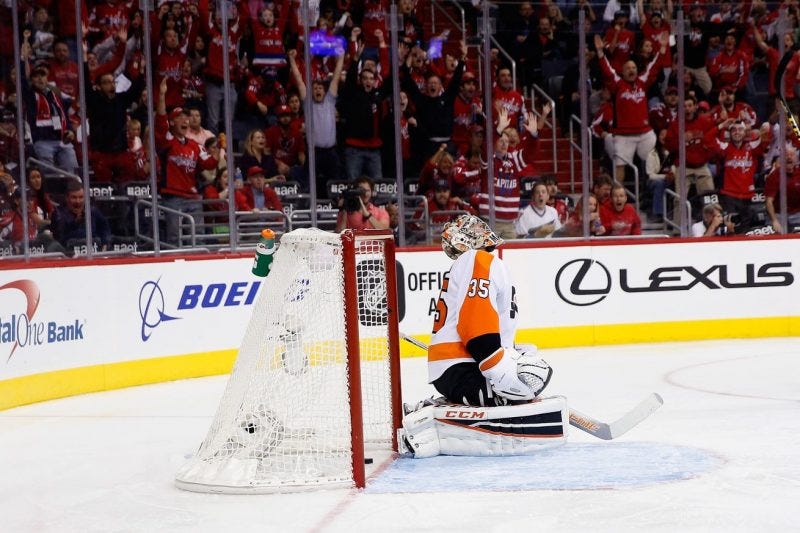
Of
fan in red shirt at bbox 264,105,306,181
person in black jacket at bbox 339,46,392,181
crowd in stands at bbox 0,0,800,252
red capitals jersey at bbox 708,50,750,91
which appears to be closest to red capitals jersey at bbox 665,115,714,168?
crowd in stands at bbox 0,0,800,252

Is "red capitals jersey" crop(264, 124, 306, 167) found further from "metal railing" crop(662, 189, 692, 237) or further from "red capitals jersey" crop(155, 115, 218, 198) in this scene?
"metal railing" crop(662, 189, 692, 237)

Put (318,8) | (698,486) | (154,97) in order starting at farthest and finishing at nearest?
(318,8) → (154,97) → (698,486)

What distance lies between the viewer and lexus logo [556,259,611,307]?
32.4 ft

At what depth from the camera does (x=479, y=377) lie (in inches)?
200

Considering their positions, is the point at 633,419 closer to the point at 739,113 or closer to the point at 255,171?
Answer: the point at 255,171

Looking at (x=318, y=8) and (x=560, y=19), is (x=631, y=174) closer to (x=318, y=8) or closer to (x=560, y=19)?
(x=560, y=19)

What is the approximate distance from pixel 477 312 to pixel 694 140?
6407mm

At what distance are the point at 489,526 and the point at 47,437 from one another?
3037 mm

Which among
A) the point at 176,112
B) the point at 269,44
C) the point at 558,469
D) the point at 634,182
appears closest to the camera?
the point at 558,469

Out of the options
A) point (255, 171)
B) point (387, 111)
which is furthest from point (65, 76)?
point (387, 111)

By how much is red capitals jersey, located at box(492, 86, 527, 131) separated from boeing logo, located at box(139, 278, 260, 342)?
2855 mm

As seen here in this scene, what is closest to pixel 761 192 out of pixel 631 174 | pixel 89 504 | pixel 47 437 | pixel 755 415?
pixel 631 174

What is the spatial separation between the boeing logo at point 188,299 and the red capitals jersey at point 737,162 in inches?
182

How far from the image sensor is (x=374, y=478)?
15.3ft
